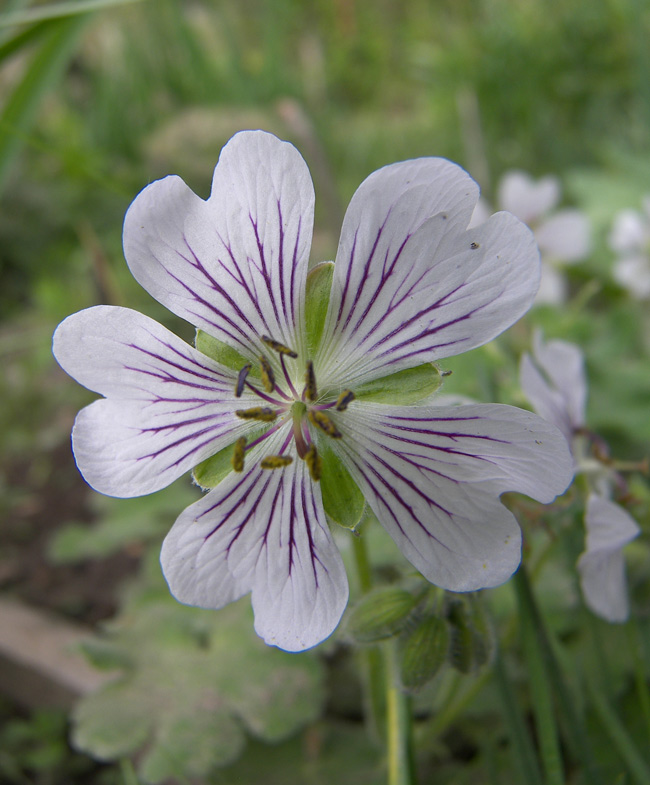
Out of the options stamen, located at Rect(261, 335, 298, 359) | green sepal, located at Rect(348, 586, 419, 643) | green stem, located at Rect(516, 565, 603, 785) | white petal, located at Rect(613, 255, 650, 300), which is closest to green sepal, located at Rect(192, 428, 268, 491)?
stamen, located at Rect(261, 335, 298, 359)

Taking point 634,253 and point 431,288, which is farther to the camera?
point 634,253

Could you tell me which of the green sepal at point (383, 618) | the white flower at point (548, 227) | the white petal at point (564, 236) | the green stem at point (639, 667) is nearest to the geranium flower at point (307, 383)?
the green sepal at point (383, 618)

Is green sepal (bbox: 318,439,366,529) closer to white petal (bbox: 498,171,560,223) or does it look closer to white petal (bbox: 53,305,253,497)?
white petal (bbox: 53,305,253,497)

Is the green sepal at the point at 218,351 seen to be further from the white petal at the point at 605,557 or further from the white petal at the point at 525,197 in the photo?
the white petal at the point at 525,197

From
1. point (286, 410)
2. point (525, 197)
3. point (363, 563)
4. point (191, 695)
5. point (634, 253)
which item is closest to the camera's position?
point (286, 410)

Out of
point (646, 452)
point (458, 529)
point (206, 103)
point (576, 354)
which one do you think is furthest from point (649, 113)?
point (206, 103)

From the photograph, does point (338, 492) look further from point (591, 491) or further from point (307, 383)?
point (591, 491)

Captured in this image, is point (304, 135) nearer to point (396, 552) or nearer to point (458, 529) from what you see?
point (396, 552)

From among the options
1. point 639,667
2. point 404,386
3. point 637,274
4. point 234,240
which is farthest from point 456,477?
point 637,274
